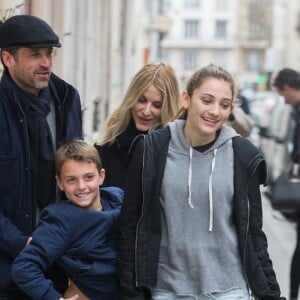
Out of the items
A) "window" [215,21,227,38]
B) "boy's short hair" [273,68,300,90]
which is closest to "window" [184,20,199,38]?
"window" [215,21,227,38]

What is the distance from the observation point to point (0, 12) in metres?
5.45

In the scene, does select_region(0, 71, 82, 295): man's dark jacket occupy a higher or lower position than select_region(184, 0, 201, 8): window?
lower

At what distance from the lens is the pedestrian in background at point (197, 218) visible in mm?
3590

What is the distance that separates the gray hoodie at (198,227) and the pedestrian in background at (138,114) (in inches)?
38.1

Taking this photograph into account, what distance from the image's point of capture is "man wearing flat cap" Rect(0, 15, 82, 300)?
3744 millimetres

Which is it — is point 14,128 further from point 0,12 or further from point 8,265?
point 0,12

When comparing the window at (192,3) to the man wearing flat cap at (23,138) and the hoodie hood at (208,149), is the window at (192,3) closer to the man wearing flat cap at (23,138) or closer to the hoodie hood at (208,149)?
the man wearing flat cap at (23,138)

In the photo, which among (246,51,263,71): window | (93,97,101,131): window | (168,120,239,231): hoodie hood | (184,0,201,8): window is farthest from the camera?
(184,0,201,8): window

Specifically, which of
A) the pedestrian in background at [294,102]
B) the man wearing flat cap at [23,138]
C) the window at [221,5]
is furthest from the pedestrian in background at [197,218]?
the window at [221,5]

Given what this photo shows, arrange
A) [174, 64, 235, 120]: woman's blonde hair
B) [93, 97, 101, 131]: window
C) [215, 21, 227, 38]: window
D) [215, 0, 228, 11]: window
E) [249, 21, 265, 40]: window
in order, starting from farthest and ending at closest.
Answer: [249, 21, 265, 40]: window < [215, 0, 228, 11]: window < [215, 21, 227, 38]: window < [93, 97, 101, 131]: window < [174, 64, 235, 120]: woman's blonde hair

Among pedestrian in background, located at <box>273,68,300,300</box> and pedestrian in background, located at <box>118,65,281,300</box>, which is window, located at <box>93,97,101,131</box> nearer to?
pedestrian in background, located at <box>273,68,300,300</box>

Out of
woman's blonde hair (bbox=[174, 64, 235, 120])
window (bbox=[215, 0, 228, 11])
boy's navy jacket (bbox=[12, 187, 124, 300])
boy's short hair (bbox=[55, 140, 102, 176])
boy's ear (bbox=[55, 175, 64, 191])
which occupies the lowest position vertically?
boy's navy jacket (bbox=[12, 187, 124, 300])

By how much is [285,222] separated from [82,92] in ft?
13.2

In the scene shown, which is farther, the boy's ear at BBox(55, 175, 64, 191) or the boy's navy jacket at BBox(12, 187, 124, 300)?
the boy's ear at BBox(55, 175, 64, 191)
